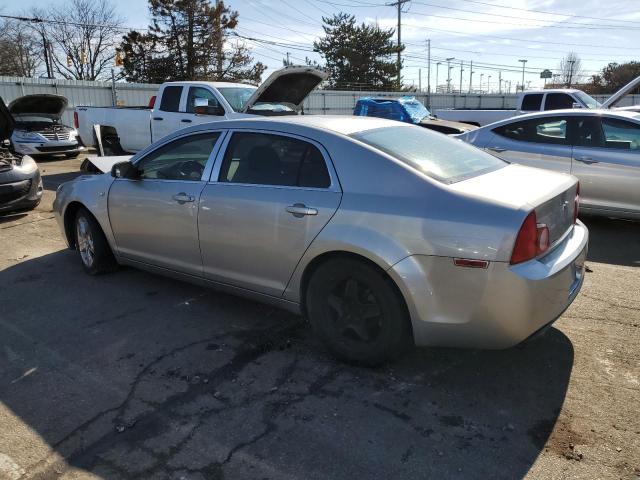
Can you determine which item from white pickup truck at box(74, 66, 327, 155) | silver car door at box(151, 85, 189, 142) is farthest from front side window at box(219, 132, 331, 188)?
silver car door at box(151, 85, 189, 142)

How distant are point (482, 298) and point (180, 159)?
2803 millimetres

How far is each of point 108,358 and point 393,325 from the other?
1.97m

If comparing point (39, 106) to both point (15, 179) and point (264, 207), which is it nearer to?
point (15, 179)

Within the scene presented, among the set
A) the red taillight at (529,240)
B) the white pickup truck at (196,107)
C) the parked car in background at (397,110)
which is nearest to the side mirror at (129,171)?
the red taillight at (529,240)

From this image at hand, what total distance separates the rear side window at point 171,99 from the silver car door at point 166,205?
697cm

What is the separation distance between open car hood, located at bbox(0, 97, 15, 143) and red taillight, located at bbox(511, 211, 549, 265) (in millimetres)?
7744

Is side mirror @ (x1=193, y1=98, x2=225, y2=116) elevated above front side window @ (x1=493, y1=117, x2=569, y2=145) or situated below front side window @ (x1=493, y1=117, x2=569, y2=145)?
above

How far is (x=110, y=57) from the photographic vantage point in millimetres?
47719

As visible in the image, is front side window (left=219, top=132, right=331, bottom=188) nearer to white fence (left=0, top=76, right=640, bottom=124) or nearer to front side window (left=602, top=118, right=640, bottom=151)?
front side window (left=602, top=118, right=640, bottom=151)

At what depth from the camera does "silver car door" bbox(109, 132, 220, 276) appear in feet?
13.9

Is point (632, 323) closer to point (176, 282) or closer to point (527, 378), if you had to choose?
point (527, 378)

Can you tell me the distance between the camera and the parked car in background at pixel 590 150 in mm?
6461

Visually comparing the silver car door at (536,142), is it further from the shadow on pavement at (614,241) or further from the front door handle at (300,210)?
the front door handle at (300,210)

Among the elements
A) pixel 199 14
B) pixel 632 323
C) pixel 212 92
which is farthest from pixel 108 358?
pixel 199 14
